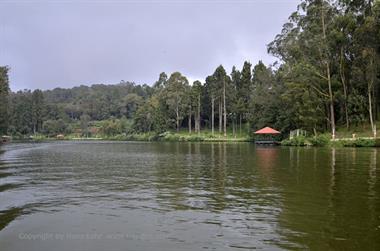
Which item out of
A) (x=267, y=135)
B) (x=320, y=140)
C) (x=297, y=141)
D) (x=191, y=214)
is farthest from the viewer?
(x=267, y=135)

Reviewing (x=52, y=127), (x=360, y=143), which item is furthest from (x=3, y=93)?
(x=52, y=127)

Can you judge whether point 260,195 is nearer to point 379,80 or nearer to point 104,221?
point 104,221

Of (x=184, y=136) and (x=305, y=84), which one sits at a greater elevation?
(x=305, y=84)

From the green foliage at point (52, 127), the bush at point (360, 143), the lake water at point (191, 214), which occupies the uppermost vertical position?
the green foliage at point (52, 127)

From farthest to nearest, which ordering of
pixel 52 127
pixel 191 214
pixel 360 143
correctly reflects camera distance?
pixel 52 127 < pixel 360 143 < pixel 191 214

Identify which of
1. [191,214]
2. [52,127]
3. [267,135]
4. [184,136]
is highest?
[52,127]

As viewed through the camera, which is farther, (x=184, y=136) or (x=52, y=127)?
(x=52, y=127)

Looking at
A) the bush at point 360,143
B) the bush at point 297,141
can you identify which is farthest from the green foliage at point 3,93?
the bush at point 360,143

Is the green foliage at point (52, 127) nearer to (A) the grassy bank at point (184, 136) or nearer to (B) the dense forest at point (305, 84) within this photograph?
(A) the grassy bank at point (184, 136)

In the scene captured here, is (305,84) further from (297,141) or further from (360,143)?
(360,143)

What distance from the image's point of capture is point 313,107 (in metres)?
51.0

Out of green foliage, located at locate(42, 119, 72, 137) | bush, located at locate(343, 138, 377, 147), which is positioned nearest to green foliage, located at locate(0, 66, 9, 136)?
green foliage, located at locate(42, 119, 72, 137)

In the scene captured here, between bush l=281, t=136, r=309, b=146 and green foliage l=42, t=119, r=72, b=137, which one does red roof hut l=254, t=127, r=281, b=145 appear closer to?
bush l=281, t=136, r=309, b=146

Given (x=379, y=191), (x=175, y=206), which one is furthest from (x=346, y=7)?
(x=175, y=206)
